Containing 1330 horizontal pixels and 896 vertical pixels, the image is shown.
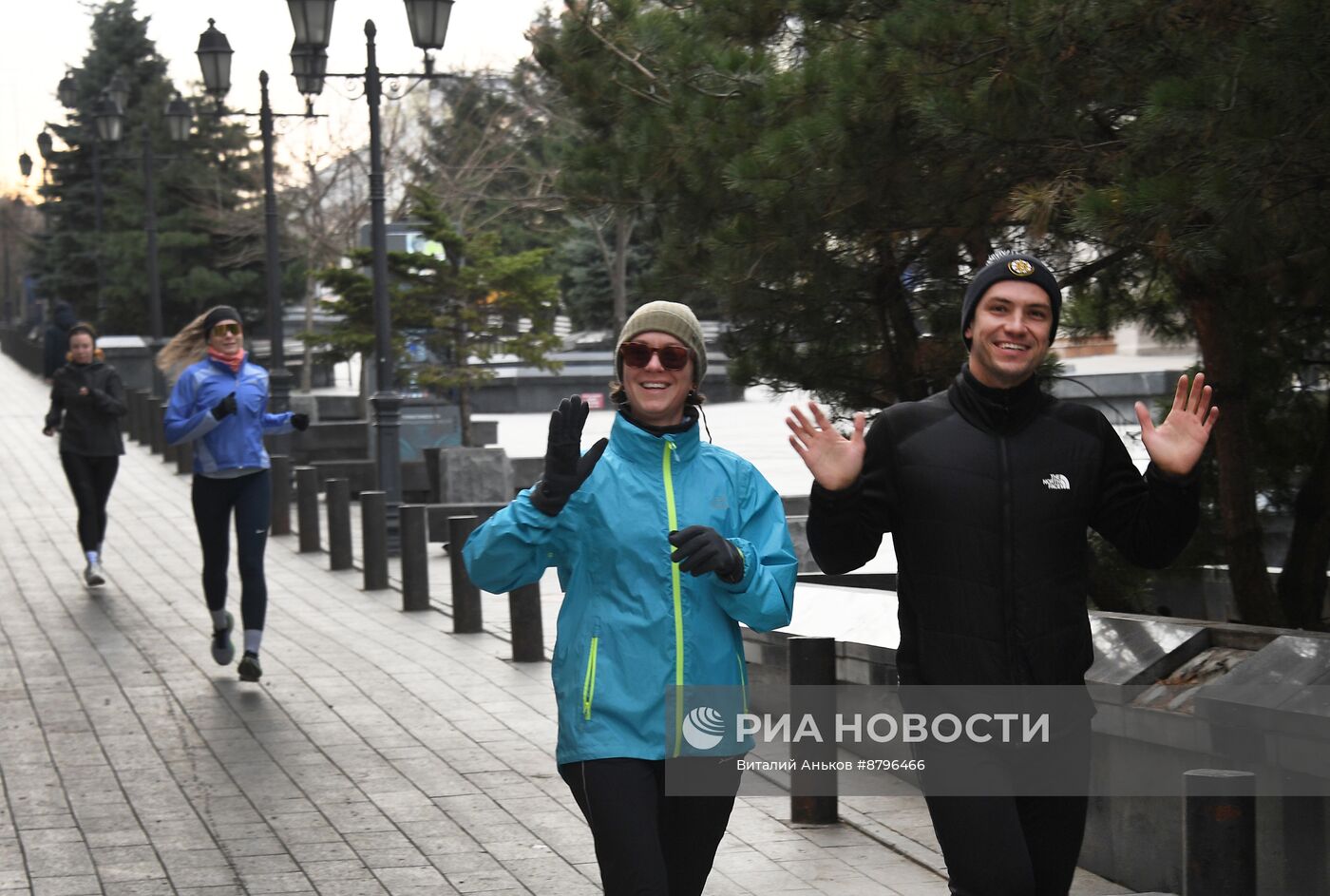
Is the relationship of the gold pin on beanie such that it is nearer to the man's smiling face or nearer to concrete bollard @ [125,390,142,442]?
the man's smiling face

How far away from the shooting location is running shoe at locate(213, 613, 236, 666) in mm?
9758

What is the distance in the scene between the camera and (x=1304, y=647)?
516 centimetres

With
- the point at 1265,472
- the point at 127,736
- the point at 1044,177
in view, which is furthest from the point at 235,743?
the point at 1265,472

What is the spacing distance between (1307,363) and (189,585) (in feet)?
27.9

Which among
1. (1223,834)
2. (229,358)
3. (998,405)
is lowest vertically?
(1223,834)

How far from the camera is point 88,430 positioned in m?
13.2

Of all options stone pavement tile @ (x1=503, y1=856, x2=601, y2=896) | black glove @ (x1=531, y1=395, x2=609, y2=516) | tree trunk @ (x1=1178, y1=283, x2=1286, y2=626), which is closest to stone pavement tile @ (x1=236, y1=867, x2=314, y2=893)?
stone pavement tile @ (x1=503, y1=856, x2=601, y2=896)

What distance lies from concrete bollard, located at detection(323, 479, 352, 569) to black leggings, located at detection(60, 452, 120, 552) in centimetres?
171

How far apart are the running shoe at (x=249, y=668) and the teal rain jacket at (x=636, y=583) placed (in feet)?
18.2

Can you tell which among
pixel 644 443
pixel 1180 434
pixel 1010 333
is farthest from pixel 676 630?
pixel 1180 434

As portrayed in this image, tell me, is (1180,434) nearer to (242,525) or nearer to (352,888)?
(352,888)

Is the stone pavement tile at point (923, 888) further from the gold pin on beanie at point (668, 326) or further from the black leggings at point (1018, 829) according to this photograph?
the gold pin on beanie at point (668, 326)

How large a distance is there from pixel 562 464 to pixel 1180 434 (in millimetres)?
1344

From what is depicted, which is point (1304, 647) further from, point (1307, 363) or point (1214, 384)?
point (1307, 363)
